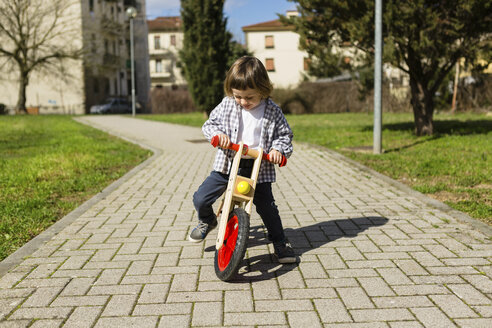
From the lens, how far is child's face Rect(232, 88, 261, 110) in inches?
132

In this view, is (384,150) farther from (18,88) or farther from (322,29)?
(18,88)

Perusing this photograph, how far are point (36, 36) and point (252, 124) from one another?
128 feet

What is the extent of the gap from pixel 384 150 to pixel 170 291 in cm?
780

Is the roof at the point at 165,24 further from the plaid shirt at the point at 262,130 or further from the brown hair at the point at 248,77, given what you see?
the brown hair at the point at 248,77

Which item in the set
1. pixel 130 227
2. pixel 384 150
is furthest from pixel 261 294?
pixel 384 150

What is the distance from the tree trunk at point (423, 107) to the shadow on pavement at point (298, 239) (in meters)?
7.99

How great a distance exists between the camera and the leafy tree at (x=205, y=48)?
2627 cm

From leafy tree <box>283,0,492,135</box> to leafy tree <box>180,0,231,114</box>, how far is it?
14860mm

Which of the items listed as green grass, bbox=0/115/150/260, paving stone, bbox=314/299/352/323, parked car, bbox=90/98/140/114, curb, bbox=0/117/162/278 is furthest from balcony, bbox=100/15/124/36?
paving stone, bbox=314/299/352/323

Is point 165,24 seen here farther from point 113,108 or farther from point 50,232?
point 50,232

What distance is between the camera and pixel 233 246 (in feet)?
10.7

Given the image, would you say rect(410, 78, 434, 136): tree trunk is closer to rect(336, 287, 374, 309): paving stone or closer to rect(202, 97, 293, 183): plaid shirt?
rect(202, 97, 293, 183): plaid shirt

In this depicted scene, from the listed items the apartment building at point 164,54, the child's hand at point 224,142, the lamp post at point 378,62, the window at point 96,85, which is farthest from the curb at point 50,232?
the apartment building at point 164,54

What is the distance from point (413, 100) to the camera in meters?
12.4
